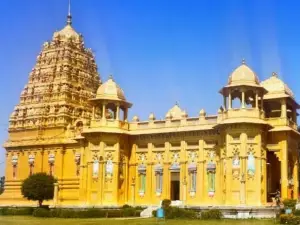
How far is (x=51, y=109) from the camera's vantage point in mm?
Result: 59906

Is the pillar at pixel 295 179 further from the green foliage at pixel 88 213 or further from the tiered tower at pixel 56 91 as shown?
the tiered tower at pixel 56 91

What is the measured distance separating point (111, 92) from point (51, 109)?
13978 mm

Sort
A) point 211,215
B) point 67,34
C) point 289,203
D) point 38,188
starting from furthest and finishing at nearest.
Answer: point 67,34 → point 38,188 → point 289,203 → point 211,215

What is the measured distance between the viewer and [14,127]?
61.8 meters

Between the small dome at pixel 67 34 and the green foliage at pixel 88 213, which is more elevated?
the small dome at pixel 67 34

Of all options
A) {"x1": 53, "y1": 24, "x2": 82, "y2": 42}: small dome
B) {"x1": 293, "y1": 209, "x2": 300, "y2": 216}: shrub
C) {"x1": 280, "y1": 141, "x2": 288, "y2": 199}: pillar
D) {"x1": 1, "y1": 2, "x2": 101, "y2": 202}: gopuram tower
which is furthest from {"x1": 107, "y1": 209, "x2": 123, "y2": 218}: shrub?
{"x1": 53, "y1": 24, "x2": 82, "y2": 42}: small dome

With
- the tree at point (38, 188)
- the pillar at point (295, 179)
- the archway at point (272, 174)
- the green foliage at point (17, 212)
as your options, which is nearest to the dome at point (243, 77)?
the archway at point (272, 174)

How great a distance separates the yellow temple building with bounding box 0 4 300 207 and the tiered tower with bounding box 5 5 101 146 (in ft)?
1.12

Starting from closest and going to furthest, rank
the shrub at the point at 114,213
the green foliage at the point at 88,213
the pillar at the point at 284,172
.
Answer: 1. the green foliage at the point at 88,213
2. the shrub at the point at 114,213
3. the pillar at the point at 284,172

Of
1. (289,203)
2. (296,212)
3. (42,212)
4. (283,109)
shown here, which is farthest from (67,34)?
(296,212)

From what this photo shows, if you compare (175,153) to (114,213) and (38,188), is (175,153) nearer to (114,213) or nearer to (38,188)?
(114,213)

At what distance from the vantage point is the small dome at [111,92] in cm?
4800

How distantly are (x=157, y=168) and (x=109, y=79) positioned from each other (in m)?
9.57

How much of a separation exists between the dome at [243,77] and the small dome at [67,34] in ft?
94.6
